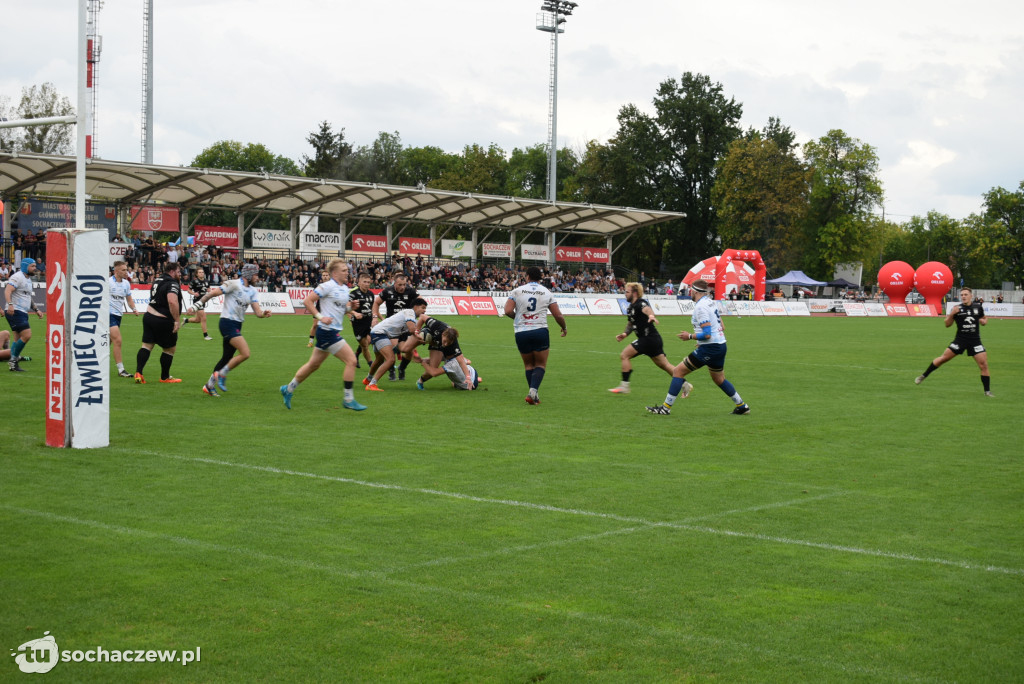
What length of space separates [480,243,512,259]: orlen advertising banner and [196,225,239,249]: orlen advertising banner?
17.1 meters

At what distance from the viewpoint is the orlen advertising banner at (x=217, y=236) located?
170 feet

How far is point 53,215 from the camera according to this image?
151 ft

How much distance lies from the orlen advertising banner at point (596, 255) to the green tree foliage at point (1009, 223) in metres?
47.6

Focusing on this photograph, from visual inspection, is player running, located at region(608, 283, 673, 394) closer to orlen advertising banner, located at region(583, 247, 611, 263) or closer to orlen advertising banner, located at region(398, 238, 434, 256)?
orlen advertising banner, located at region(398, 238, 434, 256)

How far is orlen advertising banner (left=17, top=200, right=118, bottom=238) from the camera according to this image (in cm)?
4512

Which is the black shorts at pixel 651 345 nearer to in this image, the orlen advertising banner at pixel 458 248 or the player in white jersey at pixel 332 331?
the player in white jersey at pixel 332 331

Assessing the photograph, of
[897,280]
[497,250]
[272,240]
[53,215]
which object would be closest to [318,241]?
[272,240]

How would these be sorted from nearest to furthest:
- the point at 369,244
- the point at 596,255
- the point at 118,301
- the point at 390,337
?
the point at 390,337, the point at 118,301, the point at 369,244, the point at 596,255

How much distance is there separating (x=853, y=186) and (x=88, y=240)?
84428mm

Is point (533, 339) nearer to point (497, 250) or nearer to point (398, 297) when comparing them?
point (398, 297)

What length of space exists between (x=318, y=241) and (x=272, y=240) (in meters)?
2.58

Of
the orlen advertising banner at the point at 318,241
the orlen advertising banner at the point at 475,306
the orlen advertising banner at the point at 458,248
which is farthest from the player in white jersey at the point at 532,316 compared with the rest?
the orlen advertising banner at the point at 458,248

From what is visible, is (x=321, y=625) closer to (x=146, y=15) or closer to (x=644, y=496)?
(x=644, y=496)

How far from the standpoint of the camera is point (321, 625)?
5094 mm
